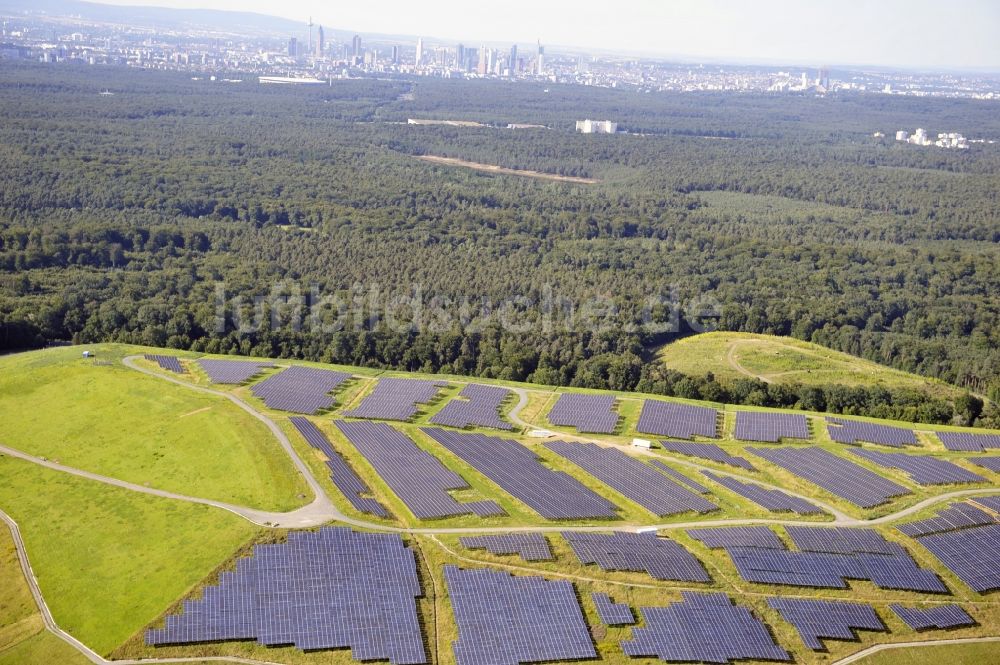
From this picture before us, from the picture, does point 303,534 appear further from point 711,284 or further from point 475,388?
point 711,284

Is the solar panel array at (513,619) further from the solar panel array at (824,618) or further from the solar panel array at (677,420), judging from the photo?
the solar panel array at (677,420)

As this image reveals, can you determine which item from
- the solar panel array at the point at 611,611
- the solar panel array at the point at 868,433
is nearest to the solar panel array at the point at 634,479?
the solar panel array at the point at 611,611

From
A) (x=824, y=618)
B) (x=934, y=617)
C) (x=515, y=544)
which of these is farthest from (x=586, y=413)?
(x=934, y=617)

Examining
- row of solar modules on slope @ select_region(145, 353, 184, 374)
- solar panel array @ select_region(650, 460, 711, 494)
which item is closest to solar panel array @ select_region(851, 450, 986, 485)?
solar panel array @ select_region(650, 460, 711, 494)

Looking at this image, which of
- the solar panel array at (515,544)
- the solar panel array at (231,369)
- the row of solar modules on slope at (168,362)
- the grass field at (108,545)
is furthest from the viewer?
the row of solar modules on slope at (168,362)

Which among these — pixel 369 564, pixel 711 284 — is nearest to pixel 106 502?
pixel 369 564
